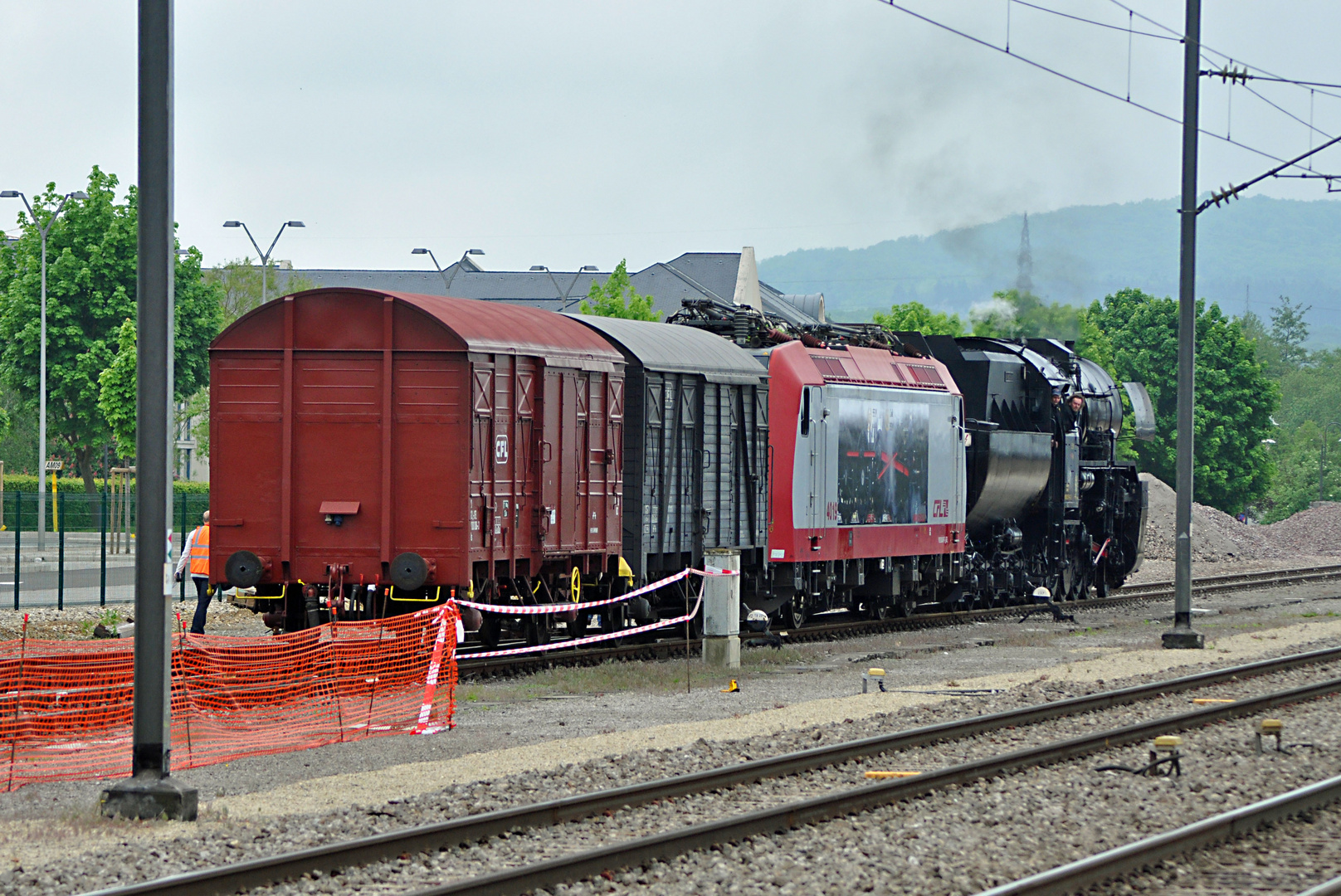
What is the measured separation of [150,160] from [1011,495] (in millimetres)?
20886

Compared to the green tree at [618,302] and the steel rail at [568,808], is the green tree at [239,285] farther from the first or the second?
the steel rail at [568,808]

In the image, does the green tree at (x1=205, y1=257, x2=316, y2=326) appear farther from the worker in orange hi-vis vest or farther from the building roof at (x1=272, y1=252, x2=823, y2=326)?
the worker in orange hi-vis vest

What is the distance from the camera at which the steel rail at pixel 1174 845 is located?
26.1 ft

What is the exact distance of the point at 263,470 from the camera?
652 inches

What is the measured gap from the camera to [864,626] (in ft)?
79.4

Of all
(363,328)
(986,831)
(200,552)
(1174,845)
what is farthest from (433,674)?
(1174,845)

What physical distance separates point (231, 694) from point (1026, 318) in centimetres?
3152

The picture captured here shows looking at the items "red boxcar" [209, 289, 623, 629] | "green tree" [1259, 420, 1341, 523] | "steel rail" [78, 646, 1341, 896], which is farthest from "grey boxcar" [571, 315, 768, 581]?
"green tree" [1259, 420, 1341, 523]

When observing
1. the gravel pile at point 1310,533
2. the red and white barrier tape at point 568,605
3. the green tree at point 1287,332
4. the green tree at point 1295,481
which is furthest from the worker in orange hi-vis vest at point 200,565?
the green tree at point 1287,332

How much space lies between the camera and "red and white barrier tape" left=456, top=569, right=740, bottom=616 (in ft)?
53.6

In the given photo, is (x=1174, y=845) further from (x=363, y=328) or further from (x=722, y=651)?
(x=363, y=328)

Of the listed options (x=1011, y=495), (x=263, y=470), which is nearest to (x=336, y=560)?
(x=263, y=470)

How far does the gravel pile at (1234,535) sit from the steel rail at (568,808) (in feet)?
112

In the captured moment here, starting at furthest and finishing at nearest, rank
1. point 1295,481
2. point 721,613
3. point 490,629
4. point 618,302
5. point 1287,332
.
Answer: point 1287,332 → point 1295,481 → point 618,302 → point 721,613 → point 490,629
